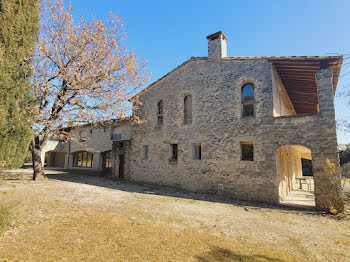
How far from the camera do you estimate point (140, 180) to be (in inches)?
547

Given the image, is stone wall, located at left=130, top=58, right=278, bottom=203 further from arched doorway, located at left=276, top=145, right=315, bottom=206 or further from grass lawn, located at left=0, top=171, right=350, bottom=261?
grass lawn, located at left=0, top=171, right=350, bottom=261

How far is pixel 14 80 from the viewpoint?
469cm

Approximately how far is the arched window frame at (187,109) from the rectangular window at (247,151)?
→ 3528 millimetres

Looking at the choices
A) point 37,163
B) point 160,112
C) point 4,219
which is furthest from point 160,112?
point 4,219

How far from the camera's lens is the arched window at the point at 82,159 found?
2047 centimetres

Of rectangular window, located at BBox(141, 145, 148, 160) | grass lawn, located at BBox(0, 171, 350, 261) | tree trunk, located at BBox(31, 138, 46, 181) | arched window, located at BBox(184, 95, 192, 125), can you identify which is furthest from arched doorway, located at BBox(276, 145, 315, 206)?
tree trunk, located at BBox(31, 138, 46, 181)

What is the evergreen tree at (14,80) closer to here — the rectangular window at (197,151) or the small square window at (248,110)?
the rectangular window at (197,151)

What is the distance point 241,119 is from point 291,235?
18.3ft

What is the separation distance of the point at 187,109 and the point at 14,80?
8.82 m

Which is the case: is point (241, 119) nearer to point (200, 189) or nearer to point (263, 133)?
point (263, 133)

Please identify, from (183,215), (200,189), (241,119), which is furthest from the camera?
(200,189)

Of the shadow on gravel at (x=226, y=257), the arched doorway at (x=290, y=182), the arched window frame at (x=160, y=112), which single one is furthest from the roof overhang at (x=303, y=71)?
the shadow on gravel at (x=226, y=257)

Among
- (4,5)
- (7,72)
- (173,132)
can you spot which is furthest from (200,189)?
(4,5)

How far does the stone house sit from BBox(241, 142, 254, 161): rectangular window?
47 millimetres
